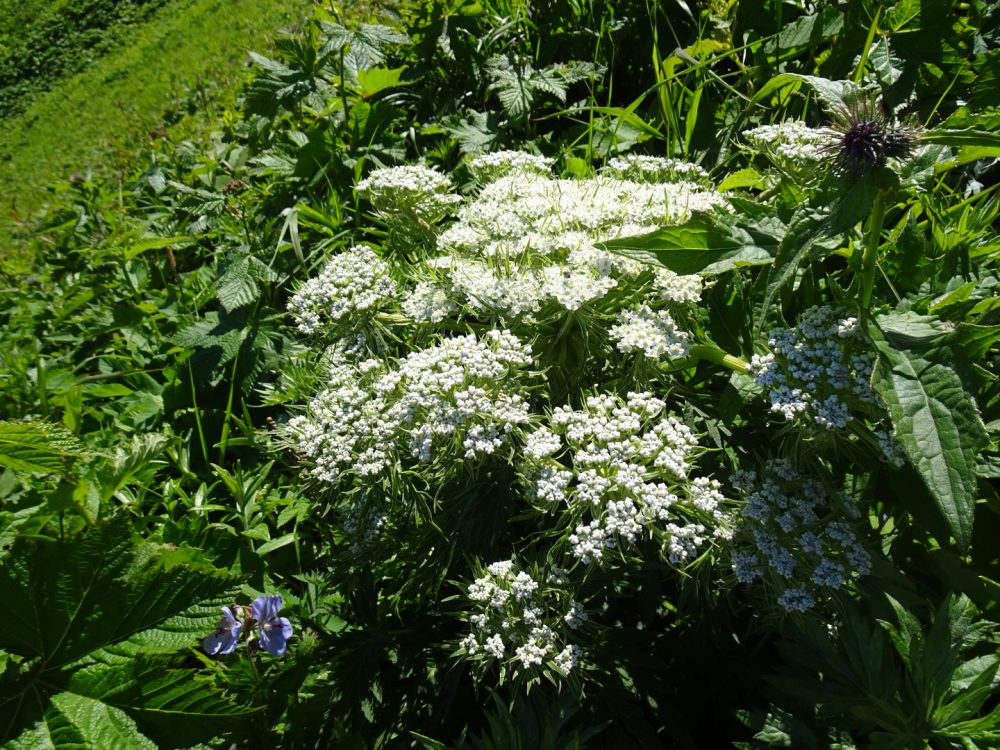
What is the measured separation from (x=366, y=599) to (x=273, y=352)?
4.50 ft

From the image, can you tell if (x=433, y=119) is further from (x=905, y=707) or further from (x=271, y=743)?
(x=905, y=707)

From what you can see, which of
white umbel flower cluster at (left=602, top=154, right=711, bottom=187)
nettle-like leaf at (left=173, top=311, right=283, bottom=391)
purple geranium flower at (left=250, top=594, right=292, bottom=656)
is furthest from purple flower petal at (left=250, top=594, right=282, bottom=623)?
white umbel flower cluster at (left=602, top=154, right=711, bottom=187)

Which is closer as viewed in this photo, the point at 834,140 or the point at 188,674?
the point at 834,140

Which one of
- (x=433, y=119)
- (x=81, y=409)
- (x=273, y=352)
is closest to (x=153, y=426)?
(x=81, y=409)

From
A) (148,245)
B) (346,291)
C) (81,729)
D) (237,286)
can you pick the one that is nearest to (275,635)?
(81,729)

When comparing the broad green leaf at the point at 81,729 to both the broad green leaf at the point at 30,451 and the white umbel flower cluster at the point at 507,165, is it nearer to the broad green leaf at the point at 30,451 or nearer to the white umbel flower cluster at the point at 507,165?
the broad green leaf at the point at 30,451

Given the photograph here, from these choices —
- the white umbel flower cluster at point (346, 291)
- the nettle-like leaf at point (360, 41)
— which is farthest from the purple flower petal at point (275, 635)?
the nettle-like leaf at point (360, 41)

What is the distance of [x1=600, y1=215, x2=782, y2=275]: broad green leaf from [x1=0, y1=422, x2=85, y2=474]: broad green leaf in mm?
1514

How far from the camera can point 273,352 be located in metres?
3.06

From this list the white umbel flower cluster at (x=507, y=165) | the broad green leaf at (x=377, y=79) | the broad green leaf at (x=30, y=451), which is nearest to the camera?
the broad green leaf at (x=30, y=451)

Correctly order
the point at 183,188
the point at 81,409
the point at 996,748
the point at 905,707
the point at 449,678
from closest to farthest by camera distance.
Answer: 1. the point at 996,748
2. the point at 905,707
3. the point at 449,678
4. the point at 81,409
5. the point at 183,188

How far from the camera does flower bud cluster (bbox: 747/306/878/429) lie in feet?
4.56

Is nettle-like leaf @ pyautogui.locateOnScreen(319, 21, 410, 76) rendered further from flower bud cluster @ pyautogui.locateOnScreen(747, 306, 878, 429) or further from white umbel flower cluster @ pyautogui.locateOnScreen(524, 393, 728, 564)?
flower bud cluster @ pyautogui.locateOnScreen(747, 306, 878, 429)

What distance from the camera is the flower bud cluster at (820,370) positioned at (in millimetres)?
1391
